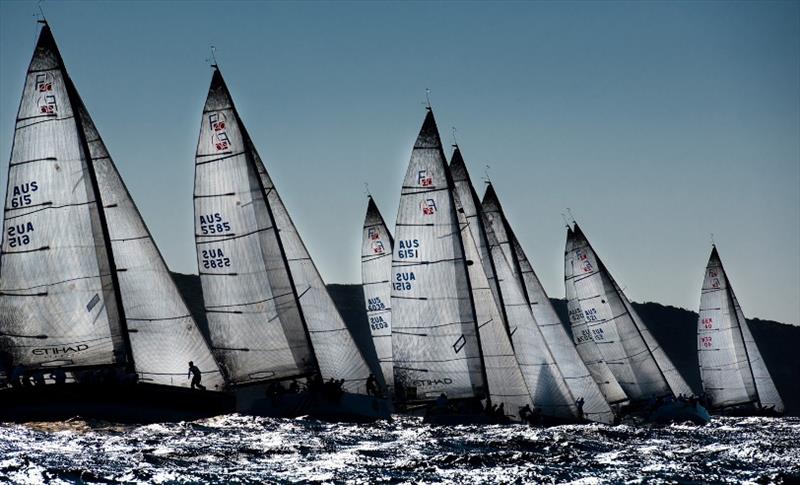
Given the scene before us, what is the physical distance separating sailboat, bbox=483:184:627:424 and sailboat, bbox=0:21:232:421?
581 inches

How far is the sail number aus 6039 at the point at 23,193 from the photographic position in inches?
1582

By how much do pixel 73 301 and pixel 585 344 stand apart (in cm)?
2951

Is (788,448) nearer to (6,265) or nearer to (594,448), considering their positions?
(594,448)

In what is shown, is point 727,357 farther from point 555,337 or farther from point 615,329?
point 555,337

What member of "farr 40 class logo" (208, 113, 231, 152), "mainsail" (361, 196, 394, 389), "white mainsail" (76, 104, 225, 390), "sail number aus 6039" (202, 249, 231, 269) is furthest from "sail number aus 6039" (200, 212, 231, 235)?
"mainsail" (361, 196, 394, 389)

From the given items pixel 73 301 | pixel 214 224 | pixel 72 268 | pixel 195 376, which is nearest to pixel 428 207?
pixel 214 224

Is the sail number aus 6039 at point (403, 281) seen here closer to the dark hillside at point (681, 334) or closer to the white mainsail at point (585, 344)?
the white mainsail at point (585, 344)

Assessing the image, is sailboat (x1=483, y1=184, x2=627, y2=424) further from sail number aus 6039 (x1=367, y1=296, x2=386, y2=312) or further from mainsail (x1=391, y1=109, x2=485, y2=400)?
sail number aus 6039 (x1=367, y1=296, x2=386, y2=312)

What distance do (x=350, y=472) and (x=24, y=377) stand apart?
1519 centimetres

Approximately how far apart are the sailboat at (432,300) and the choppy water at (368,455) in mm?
2091

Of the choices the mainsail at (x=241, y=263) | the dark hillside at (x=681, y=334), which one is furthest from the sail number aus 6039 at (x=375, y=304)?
the dark hillside at (x=681, y=334)

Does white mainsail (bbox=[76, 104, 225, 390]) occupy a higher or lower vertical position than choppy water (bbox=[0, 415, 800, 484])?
higher

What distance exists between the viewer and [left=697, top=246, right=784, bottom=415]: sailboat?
2756 inches

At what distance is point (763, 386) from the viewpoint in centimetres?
7125
